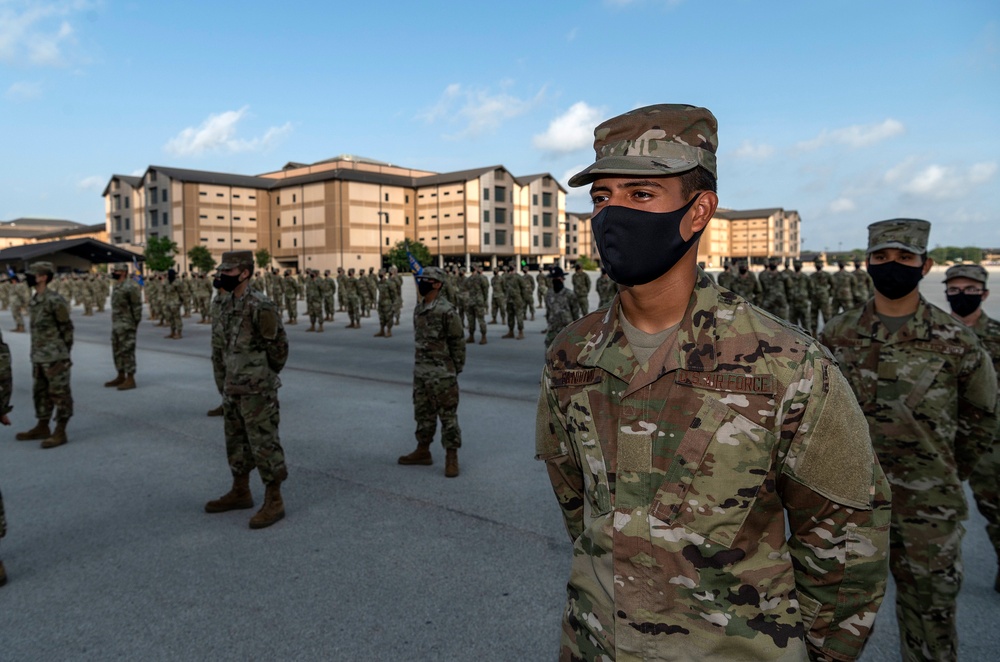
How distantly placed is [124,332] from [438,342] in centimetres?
733

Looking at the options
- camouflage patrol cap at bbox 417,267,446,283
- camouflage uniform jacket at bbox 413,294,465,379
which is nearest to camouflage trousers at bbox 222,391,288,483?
camouflage uniform jacket at bbox 413,294,465,379

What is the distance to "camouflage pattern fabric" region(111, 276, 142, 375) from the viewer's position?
10.9 metres

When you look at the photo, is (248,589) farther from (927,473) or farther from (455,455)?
(927,473)

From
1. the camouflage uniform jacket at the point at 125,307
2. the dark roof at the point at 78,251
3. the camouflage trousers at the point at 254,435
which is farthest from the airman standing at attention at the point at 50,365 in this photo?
the dark roof at the point at 78,251

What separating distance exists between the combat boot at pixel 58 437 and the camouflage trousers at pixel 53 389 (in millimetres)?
59

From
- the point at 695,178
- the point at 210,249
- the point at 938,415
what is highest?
the point at 210,249

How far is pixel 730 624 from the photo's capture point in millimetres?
1567

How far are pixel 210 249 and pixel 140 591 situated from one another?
233ft

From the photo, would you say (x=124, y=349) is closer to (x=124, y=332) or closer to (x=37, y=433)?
(x=124, y=332)

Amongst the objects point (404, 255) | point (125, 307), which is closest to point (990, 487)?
point (125, 307)

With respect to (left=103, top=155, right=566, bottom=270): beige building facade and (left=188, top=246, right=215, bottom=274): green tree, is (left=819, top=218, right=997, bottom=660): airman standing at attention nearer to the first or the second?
(left=103, top=155, right=566, bottom=270): beige building facade

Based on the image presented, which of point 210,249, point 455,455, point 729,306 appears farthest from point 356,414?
point 210,249

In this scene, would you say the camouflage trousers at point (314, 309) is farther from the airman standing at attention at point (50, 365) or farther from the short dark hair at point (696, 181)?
the short dark hair at point (696, 181)

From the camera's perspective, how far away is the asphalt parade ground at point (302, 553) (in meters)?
3.39
